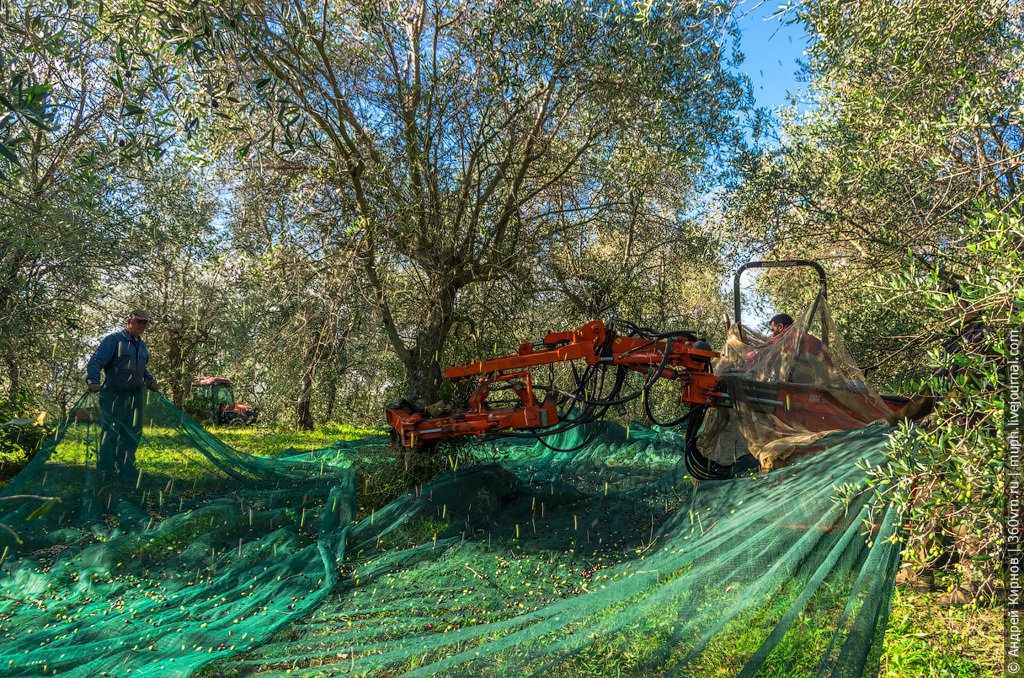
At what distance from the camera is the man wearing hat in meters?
5.56

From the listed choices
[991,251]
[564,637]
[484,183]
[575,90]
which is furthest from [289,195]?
[991,251]

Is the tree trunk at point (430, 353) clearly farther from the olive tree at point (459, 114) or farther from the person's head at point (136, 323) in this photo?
the person's head at point (136, 323)

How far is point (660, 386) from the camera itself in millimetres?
12609

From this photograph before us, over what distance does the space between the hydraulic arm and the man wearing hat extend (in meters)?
2.54

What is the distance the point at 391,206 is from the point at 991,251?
509 cm

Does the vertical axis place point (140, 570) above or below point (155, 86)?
below

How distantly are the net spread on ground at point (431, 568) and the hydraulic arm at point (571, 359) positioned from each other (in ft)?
1.67

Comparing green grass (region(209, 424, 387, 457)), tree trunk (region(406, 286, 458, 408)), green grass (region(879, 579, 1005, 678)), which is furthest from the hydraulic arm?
green grass (region(209, 424, 387, 457))

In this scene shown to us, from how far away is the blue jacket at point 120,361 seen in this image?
602 cm

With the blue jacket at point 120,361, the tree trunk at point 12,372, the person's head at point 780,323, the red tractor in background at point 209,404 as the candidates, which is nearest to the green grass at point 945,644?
the person's head at point 780,323

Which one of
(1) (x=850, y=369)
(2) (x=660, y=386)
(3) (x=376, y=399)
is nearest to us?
(1) (x=850, y=369)

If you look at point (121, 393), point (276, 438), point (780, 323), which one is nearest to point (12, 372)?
point (121, 393)

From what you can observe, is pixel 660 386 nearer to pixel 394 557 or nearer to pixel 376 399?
pixel 376 399

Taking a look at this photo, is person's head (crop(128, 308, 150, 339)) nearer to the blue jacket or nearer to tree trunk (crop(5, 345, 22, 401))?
the blue jacket
